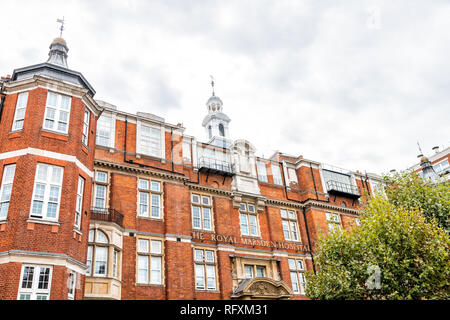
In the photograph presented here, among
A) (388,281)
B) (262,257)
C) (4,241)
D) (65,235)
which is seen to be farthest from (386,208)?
(4,241)

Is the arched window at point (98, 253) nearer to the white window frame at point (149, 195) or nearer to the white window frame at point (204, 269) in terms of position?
the white window frame at point (149, 195)

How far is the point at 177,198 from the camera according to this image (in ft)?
88.5

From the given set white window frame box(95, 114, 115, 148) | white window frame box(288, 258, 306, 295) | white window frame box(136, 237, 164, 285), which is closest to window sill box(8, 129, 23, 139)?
white window frame box(95, 114, 115, 148)

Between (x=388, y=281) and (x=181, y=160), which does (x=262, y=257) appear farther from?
(x=388, y=281)

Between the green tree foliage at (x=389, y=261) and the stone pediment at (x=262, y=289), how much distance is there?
543cm

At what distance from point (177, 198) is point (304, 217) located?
488 inches

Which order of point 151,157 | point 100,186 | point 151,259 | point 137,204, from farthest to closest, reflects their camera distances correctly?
point 151,157
point 137,204
point 100,186
point 151,259

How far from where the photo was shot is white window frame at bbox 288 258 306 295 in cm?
2997

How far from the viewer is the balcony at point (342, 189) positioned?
35.7 metres

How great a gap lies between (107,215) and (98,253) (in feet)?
7.74

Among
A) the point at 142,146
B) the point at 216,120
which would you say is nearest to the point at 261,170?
the point at 142,146

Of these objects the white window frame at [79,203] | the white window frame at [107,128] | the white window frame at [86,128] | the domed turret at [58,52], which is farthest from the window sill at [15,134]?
the white window frame at [107,128]

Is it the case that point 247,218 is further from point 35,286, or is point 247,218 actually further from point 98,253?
point 35,286

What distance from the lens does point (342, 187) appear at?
36.8 meters
